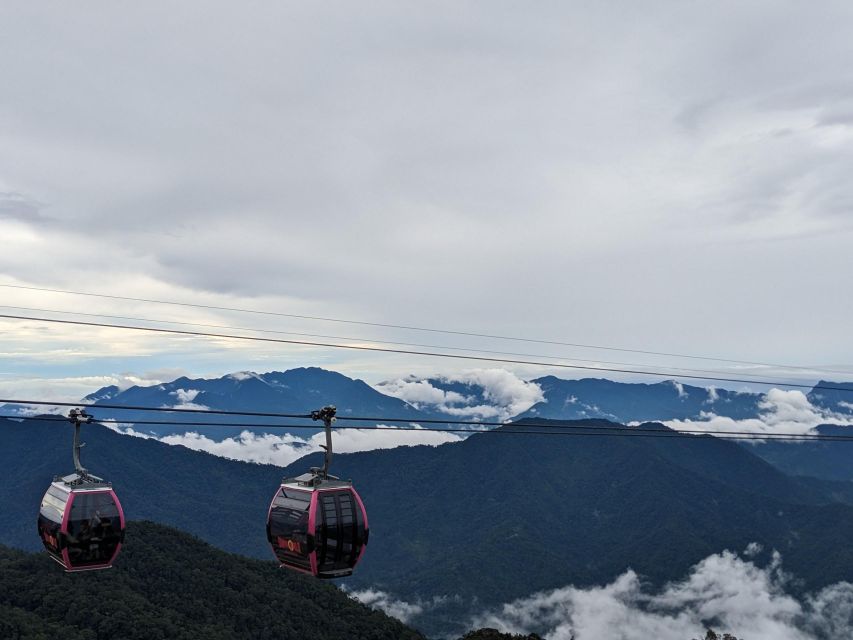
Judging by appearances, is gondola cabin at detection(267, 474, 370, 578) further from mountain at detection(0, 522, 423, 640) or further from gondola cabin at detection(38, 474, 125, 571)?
mountain at detection(0, 522, 423, 640)

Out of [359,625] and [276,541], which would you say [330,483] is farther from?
[359,625]

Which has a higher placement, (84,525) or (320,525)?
(320,525)

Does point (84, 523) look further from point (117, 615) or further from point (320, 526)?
point (117, 615)

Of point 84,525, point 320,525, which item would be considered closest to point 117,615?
point 84,525

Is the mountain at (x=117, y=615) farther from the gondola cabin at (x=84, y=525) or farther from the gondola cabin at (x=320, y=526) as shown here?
the gondola cabin at (x=320, y=526)

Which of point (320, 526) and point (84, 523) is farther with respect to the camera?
point (84, 523)

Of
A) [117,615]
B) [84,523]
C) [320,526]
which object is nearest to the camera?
[320,526]

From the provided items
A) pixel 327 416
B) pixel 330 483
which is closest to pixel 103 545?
pixel 330 483
